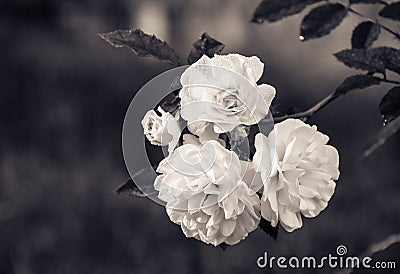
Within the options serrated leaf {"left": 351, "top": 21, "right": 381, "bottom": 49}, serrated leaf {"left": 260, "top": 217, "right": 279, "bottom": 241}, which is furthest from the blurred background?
serrated leaf {"left": 260, "top": 217, "right": 279, "bottom": 241}

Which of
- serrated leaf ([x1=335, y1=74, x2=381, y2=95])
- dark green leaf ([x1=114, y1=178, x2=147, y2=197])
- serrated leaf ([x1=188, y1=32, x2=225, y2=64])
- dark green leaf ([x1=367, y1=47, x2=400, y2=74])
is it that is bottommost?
dark green leaf ([x1=114, y1=178, x2=147, y2=197])

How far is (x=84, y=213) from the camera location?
→ 5.23ft

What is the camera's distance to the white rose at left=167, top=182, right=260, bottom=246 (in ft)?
1.28

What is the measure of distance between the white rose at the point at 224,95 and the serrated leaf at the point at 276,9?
147mm

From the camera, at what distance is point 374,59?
0.50 metres

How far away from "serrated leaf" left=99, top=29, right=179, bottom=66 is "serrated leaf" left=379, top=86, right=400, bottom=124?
0.44 feet

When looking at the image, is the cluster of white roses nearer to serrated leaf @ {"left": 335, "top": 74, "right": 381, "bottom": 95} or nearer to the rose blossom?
the rose blossom

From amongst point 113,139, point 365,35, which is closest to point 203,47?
point 365,35

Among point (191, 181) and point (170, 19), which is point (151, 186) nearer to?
point (191, 181)

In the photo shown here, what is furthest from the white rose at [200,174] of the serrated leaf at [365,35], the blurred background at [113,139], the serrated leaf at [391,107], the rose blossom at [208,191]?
the blurred background at [113,139]

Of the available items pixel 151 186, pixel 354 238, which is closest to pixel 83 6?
pixel 354 238

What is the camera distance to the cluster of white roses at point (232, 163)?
0.39 m

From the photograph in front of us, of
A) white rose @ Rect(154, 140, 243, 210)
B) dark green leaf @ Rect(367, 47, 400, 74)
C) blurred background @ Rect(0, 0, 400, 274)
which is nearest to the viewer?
white rose @ Rect(154, 140, 243, 210)

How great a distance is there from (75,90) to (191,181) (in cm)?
147
